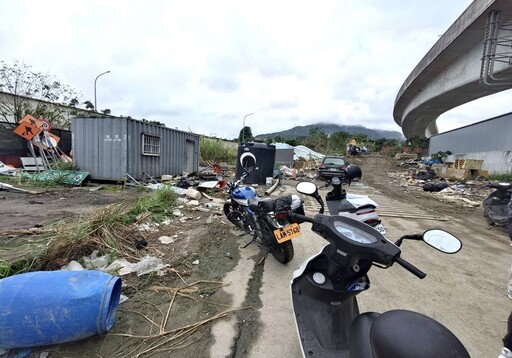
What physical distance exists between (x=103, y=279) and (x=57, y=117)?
709 inches

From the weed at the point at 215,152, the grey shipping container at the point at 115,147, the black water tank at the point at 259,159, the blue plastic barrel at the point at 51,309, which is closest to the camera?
the blue plastic barrel at the point at 51,309

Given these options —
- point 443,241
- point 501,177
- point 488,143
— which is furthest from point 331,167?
point 443,241

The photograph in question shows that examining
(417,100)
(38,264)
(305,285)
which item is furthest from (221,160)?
(305,285)

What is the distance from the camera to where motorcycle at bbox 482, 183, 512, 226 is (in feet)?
19.5

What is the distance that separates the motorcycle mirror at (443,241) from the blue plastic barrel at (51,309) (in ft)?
7.19

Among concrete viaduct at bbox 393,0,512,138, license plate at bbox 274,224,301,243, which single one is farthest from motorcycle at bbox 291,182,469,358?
concrete viaduct at bbox 393,0,512,138

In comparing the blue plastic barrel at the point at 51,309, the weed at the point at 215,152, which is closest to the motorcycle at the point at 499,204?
the blue plastic barrel at the point at 51,309

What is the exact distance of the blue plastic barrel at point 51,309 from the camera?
1.89 meters

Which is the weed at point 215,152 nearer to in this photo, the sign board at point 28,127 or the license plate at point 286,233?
the sign board at point 28,127

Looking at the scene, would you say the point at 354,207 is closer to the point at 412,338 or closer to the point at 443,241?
the point at 443,241

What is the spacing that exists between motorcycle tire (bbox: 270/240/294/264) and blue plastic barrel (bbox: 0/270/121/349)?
205cm

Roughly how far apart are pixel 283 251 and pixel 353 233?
221cm

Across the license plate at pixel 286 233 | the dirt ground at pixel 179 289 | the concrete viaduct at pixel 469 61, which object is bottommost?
the dirt ground at pixel 179 289

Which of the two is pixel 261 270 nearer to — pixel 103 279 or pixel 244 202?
pixel 244 202
